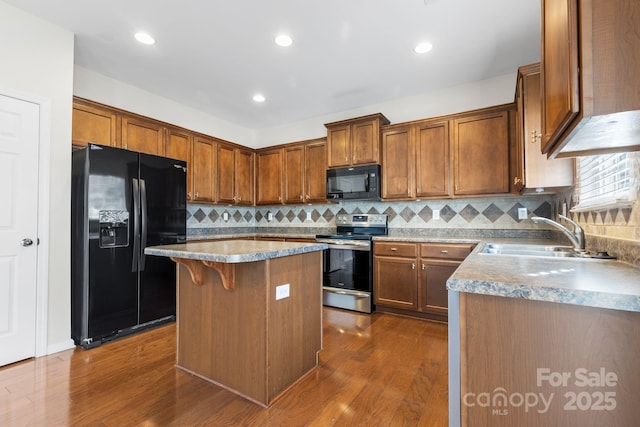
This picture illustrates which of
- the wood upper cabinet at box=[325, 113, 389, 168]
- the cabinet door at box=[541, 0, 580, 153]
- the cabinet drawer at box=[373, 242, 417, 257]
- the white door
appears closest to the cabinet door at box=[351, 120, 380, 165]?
the wood upper cabinet at box=[325, 113, 389, 168]

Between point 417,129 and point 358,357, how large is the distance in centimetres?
255

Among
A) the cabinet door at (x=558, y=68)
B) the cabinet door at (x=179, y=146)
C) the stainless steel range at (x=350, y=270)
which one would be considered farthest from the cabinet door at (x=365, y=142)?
the cabinet door at (x=558, y=68)

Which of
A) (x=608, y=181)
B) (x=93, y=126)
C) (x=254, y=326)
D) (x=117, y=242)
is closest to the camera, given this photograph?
(x=608, y=181)

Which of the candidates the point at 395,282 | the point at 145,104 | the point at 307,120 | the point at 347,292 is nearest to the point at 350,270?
the point at 347,292

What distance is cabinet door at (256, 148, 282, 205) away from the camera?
4.62 meters

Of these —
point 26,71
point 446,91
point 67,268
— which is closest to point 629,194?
point 446,91

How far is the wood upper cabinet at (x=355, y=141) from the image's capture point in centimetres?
366

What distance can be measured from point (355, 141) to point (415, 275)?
1.79 m

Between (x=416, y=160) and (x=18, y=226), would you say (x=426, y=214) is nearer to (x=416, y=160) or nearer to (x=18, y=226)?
(x=416, y=160)

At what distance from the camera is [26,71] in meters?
2.33

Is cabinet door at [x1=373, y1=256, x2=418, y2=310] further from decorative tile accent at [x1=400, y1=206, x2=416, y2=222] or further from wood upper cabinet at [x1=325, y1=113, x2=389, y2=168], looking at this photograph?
wood upper cabinet at [x1=325, y1=113, x2=389, y2=168]

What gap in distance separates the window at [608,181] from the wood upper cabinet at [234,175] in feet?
12.8

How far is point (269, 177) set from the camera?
4.71 metres

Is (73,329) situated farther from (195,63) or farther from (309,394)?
(195,63)
